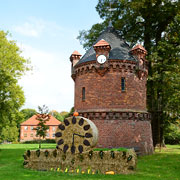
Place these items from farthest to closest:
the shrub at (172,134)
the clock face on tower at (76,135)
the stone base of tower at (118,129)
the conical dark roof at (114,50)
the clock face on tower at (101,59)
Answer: the shrub at (172,134), the conical dark roof at (114,50), the clock face on tower at (101,59), the stone base of tower at (118,129), the clock face on tower at (76,135)

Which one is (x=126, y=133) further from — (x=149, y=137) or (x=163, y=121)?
(x=163, y=121)

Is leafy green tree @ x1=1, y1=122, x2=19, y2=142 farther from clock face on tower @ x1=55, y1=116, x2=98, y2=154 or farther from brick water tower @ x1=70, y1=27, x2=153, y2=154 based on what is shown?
clock face on tower @ x1=55, y1=116, x2=98, y2=154

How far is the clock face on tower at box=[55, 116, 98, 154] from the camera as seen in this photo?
12.8 metres

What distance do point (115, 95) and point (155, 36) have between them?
13.2 metres

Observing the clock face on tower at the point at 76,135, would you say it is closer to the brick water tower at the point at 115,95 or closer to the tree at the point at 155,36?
the brick water tower at the point at 115,95

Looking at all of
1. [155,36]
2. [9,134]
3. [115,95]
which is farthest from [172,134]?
[9,134]

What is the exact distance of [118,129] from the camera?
2003 cm

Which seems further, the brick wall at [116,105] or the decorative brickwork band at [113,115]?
the decorative brickwork band at [113,115]

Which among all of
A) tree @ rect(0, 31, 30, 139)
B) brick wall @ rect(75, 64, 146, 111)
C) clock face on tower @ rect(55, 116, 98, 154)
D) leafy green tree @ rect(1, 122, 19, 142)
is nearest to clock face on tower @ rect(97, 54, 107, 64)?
brick wall @ rect(75, 64, 146, 111)

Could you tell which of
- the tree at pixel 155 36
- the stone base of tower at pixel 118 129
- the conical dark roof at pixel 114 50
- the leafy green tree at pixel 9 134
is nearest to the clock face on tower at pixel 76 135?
the stone base of tower at pixel 118 129

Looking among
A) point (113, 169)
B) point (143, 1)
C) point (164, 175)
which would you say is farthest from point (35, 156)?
point (143, 1)

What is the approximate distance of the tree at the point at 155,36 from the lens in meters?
24.6

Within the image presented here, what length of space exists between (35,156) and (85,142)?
3513mm

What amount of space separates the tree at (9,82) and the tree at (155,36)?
10586 millimetres
